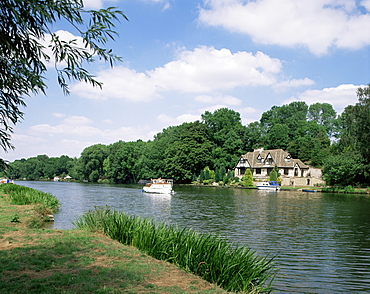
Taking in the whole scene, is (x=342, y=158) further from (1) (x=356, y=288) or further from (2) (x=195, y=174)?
(1) (x=356, y=288)

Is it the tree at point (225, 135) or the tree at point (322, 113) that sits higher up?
the tree at point (322, 113)

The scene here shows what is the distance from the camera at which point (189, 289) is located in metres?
6.06

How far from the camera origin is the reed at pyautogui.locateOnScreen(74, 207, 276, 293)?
7.21m

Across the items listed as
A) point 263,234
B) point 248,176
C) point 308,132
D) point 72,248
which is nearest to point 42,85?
point 72,248

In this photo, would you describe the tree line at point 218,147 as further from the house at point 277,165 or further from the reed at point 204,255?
the reed at point 204,255

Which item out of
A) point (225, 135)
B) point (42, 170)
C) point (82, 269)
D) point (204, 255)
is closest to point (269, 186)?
point (225, 135)

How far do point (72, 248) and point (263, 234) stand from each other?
10.9 metres

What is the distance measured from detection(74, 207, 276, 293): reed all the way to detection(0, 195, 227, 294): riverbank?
0.46 metres

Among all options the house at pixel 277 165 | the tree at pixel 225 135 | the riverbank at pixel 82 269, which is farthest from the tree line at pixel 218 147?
the riverbank at pixel 82 269

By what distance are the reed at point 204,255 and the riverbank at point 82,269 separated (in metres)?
0.46

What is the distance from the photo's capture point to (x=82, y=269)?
6.68 meters

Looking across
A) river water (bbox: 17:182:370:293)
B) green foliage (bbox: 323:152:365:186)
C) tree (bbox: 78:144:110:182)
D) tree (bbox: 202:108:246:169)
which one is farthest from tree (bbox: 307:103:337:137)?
river water (bbox: 17:182:370:293)

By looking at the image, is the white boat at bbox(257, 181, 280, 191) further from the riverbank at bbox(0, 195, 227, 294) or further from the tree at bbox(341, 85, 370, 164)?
the riverbank at bbox(0, 195, 227, 294)

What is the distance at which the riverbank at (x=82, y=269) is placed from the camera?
5.71 meters
